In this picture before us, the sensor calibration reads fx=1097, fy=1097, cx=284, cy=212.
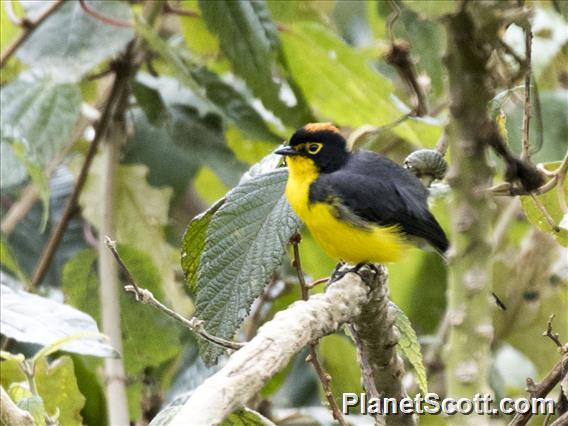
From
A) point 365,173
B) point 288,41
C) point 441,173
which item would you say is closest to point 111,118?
point 288,41

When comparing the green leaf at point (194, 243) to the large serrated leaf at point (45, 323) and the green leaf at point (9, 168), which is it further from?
the green leaf at point (9, 168)

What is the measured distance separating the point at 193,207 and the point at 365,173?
2.09 m

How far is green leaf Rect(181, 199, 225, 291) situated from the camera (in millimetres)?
1456

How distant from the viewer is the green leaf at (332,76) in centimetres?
244

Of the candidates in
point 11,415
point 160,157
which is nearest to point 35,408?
point 11,415

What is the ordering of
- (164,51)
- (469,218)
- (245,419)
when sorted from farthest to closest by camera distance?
1. (164,51)
2. (245,419)
3. (469,218)

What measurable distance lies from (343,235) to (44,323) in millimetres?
494

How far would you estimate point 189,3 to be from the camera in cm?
246

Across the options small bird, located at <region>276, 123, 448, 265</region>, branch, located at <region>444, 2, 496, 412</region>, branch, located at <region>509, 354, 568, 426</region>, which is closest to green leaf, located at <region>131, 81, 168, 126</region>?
small bird, located at <region>276, 123, 448, 265</region>

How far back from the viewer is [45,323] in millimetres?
1711

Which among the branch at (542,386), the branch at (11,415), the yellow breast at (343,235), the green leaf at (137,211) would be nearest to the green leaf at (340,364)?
the green leaf at (137,211)

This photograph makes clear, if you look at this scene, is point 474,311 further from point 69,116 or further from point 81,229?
point 81,229

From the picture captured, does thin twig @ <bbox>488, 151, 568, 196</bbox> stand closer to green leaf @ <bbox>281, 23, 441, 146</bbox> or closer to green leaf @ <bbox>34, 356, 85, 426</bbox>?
green leaf @ <bbox>34, 356, 85, 426</bbox>

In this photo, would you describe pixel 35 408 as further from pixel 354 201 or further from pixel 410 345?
pixel 354 201
